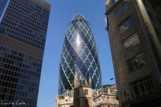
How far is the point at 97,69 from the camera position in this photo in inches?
5448

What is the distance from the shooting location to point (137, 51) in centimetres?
2295

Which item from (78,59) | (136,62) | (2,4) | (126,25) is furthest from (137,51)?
(2,4)

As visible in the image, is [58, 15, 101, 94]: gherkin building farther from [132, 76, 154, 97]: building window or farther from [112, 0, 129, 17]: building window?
[132, 76, 154, 97]: building window

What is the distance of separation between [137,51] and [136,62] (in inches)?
48.2

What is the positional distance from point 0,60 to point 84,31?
210 ft

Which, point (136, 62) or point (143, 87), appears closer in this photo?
point (143, 87)

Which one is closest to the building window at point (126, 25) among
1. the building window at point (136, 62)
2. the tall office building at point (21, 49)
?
the building window at point (136, 62)

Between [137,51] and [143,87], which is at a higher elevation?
[137,51]

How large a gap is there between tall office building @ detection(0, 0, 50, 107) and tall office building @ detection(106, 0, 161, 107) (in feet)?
267

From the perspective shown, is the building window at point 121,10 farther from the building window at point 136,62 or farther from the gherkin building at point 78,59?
the gherkin building at point 78,59

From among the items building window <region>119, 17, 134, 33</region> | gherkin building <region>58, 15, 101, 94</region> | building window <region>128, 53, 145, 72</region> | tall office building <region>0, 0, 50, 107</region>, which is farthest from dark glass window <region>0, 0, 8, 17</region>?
building window <region>128, 53, 145, 72</region>

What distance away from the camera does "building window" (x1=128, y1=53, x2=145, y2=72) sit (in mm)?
22205

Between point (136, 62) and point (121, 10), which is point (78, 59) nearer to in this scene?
point (121, 10)

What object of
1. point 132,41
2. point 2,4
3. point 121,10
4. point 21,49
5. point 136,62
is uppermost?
point 2,4
